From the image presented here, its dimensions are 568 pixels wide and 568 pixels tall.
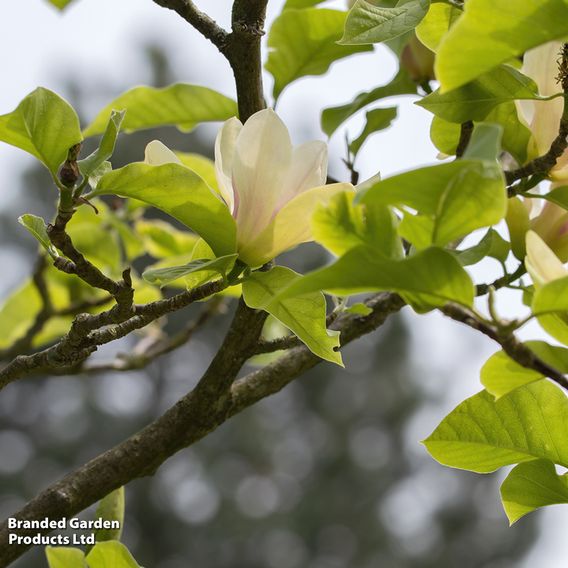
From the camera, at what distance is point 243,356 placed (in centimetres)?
76

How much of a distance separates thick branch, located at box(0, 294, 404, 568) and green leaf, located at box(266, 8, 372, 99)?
0.84ft

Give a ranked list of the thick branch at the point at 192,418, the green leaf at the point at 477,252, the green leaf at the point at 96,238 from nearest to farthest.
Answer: the green leaf at the point at 477,252, the thick branch at the point at 192,418, the green leaf at the point at 96,238

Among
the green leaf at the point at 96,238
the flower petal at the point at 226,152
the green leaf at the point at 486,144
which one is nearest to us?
the green leaf at the point at 486,144

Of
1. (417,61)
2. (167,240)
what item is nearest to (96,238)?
(167,240)

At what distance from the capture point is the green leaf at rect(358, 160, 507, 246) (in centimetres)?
39

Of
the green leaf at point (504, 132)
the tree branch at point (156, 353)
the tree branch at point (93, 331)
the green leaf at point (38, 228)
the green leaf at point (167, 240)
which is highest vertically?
the green leaf at point (504, 132)

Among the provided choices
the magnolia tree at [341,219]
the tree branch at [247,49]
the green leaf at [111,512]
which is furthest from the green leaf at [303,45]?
the green leaf at [111,512]

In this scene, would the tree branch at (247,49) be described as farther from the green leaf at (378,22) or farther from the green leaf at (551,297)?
the green leaf at (551,297)

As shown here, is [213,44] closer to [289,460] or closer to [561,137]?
[561,137]

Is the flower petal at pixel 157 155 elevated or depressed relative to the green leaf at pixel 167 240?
elevated

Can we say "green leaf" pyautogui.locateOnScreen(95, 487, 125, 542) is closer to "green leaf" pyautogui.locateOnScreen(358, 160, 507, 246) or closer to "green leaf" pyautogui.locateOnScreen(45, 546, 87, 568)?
"green leaf" pyautogui.locateOnScreen(45, 546, 87, 568)

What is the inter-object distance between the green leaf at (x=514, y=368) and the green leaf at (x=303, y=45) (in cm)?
49

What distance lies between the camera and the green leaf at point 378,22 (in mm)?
570

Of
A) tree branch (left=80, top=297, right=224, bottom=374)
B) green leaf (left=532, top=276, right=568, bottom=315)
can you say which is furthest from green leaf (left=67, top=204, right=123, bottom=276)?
green leaf (left=532, top=276, right=568, bottom=315)
